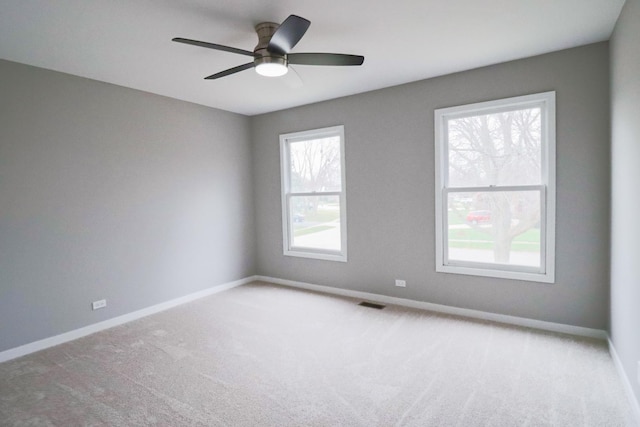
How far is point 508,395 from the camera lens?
7.33 ft

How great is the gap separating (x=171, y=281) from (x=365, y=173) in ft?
9.14

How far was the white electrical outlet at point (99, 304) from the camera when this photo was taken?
3.48 m

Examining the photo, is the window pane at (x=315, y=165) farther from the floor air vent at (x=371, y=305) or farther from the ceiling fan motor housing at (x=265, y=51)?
the ceiling fan motor housing at (x=265, y=51)

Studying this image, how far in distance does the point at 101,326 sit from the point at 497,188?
4325 mm

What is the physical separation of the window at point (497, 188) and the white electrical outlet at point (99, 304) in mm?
3621

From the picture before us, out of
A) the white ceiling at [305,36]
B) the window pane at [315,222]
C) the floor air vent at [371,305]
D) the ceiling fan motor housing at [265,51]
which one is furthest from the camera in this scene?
the window pane at [315,222]

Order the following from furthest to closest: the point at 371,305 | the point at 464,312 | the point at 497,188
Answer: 1. the point at 371,305
2. the point at 464,312
3. the point at 497,188

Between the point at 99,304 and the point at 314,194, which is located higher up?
the point at 314,194

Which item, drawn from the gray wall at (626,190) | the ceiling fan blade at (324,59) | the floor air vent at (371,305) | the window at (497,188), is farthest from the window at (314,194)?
the gray wall at (626,190)

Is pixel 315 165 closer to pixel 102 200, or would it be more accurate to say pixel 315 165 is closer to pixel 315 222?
pixel 315 222

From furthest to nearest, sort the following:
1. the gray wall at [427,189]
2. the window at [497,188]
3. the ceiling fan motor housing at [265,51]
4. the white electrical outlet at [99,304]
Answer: the white electrical outlet at [99,304], the window at [497,188], the gray wall at [427,189], the ceiling fan motor housing at [265,51]

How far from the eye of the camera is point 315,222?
4.88m

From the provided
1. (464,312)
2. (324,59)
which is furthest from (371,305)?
(324,59)

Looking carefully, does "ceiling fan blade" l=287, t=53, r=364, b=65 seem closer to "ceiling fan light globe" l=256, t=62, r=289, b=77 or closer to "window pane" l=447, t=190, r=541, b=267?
"ceiling fan light globe" l=256, t=62, r=289, b=77
